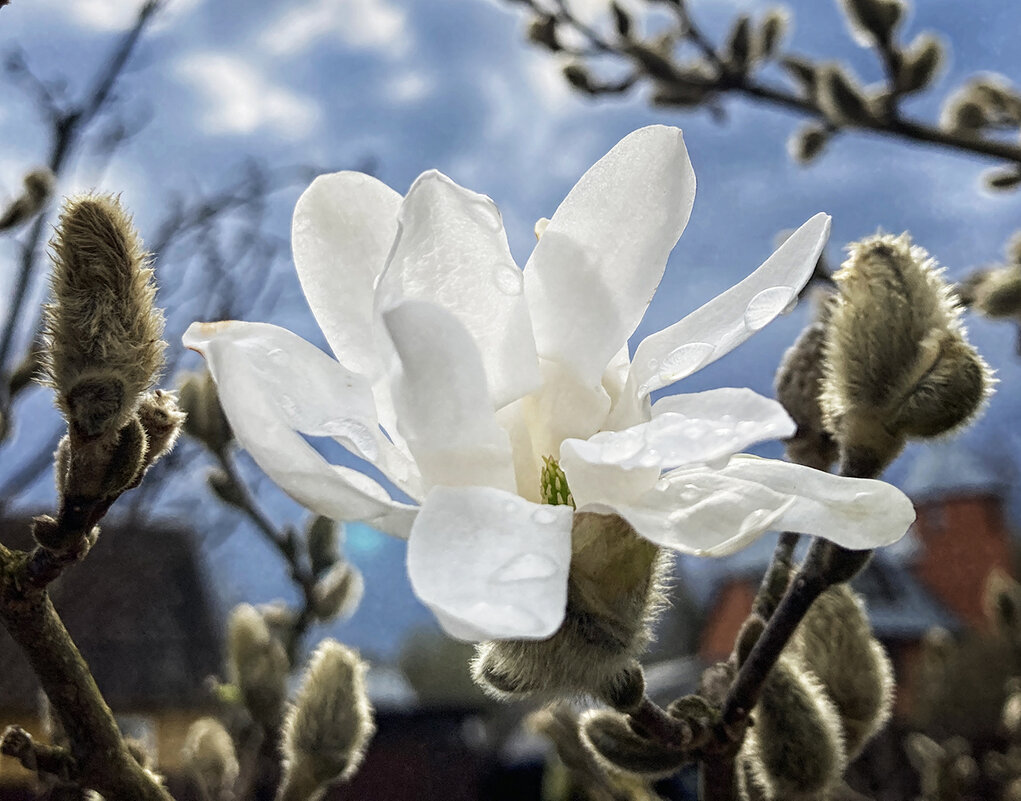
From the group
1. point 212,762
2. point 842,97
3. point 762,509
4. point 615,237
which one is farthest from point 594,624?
point 842,97

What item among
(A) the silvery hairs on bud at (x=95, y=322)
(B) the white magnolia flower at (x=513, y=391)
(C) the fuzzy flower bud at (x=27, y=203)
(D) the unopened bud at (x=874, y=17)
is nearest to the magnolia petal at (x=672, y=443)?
(B) the white magnolia flower at (x=513, y=391)

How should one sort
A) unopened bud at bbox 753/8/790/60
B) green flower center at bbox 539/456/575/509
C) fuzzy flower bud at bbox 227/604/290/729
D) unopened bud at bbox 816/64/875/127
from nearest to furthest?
green flower center at bbox 539/456/575/509, fuzzy flower bud at bbox 227/604/290/729, unopened bud at bbox 816/64/875/127, unopened bud at bbox 753/8/790/60

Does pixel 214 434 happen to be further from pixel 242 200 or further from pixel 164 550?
pixel 164 550

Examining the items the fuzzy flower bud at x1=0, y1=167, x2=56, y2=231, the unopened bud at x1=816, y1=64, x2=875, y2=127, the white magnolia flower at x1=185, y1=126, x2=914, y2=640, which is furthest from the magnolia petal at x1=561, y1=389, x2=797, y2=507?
the unopened bud at x1=816, y1=64, x2=875, y2=127

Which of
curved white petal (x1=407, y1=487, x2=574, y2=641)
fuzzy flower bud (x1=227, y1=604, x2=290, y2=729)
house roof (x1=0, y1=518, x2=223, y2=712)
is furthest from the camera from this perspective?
house roof (x1=0, y1=518, x2=223, y2=712)

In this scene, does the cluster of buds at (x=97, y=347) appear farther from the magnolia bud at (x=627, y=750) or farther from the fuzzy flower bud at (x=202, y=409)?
the fuzzy flower bud at (x=202, y=409)

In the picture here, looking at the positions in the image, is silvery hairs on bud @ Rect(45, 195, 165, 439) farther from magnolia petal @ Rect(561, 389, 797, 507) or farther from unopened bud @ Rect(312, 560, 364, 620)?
unopened bud @ Rect(312, 560, 364, 620)
